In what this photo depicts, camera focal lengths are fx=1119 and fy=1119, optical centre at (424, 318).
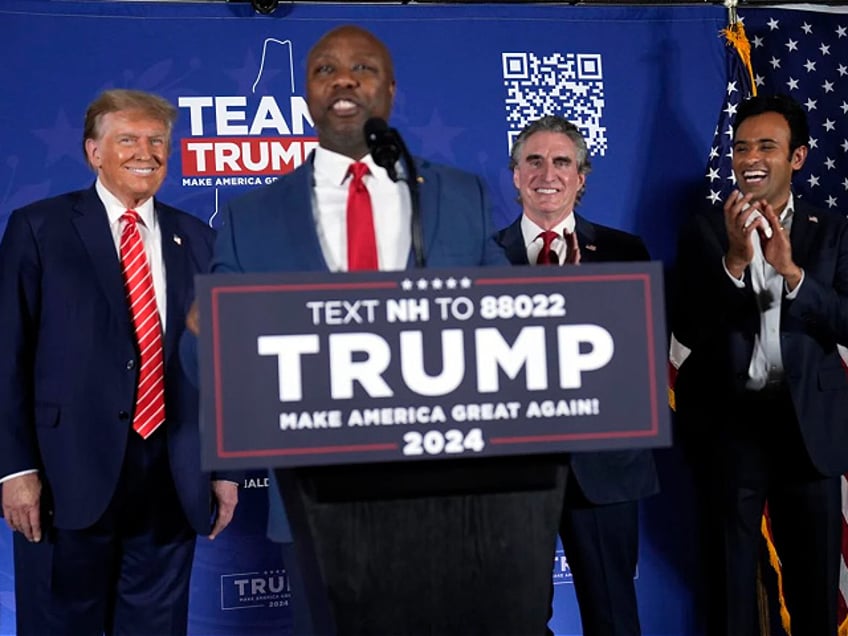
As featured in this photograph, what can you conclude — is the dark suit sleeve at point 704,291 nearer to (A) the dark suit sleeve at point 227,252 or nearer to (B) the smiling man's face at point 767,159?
(B) the smiling man's face at point 767,159

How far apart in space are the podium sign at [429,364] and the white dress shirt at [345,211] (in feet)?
1.53

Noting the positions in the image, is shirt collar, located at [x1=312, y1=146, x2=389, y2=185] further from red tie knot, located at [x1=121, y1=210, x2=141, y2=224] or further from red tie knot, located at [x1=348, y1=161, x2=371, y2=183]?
red tie knot, located at [x1=121, y1=210, x2=141, y2=224]

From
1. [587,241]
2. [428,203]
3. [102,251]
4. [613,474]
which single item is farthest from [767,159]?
[102,251]

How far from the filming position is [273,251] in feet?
6.75

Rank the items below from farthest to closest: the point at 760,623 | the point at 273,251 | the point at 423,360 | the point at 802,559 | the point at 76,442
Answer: the point at 760,623 < the point at 802,559 < the point at 76,442 < the point at 273,251 < the point at 423,360

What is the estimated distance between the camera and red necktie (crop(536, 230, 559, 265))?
3168mm

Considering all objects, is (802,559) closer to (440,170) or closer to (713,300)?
(713,300)

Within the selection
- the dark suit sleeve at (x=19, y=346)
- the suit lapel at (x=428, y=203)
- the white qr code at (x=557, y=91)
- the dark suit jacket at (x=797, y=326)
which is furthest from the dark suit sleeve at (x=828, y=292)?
the dark suit sleeve at (x=19, y=346)

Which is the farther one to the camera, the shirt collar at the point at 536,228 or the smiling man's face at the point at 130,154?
the shirt collar at the point at 536,228

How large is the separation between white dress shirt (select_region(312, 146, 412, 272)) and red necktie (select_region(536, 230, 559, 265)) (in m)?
1.08

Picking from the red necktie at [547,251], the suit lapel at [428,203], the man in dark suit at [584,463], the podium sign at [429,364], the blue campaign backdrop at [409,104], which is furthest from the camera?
the blue campaign backdrop at [409,104]

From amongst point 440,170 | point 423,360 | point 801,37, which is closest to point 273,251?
point 440,170

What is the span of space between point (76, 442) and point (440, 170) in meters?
1.28

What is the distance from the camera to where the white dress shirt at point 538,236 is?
3.20m
